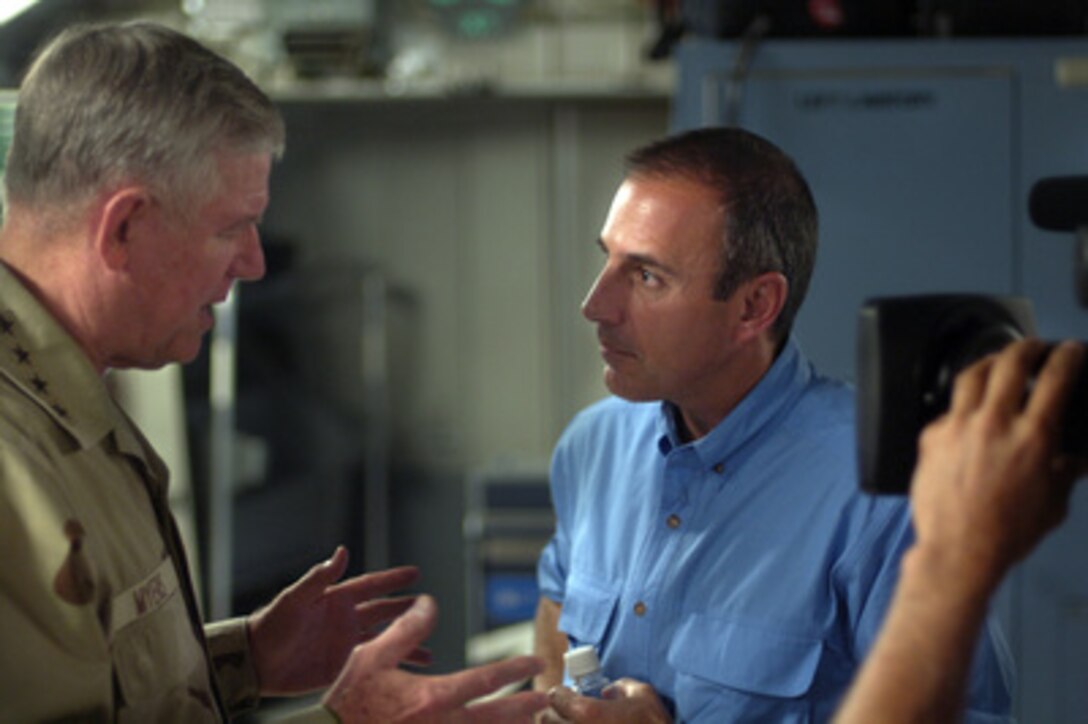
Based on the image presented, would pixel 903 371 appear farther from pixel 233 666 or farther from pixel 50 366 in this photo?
pixel 233 666

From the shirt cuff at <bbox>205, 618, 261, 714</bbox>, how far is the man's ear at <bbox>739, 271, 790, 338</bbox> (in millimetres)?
580

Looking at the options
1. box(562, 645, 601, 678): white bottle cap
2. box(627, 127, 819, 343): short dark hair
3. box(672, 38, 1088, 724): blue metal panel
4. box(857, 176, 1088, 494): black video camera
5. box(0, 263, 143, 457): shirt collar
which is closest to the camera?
box(857, 176, 1088, 494): black video camera

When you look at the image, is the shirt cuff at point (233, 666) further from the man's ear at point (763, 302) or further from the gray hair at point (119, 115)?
the man's ear at point (763, 302)

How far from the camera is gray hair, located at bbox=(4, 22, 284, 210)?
3.34 ft

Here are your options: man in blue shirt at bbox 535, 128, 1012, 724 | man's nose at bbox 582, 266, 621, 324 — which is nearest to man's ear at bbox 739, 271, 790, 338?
man in blue shirt at bbox 535, 128, 1012, 724

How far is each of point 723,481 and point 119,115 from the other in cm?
65

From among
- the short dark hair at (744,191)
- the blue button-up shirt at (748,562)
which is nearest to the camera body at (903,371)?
the blue button-up shirt at (748,562)

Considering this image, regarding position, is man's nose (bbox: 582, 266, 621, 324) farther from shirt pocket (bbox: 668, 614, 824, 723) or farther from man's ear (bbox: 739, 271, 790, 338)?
shirt pocket (bbox: 668, 614, 824, 723)

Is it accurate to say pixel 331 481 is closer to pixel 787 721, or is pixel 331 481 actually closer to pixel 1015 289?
pixel 1015 289

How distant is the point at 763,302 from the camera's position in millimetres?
1307

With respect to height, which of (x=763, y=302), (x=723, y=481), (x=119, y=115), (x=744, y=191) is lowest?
(x=723, y=481)

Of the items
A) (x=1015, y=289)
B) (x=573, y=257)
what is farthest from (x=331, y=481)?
(x=1015, y=289)

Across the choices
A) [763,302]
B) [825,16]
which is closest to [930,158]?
[825,16]

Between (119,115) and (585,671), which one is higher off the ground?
(119,115)
